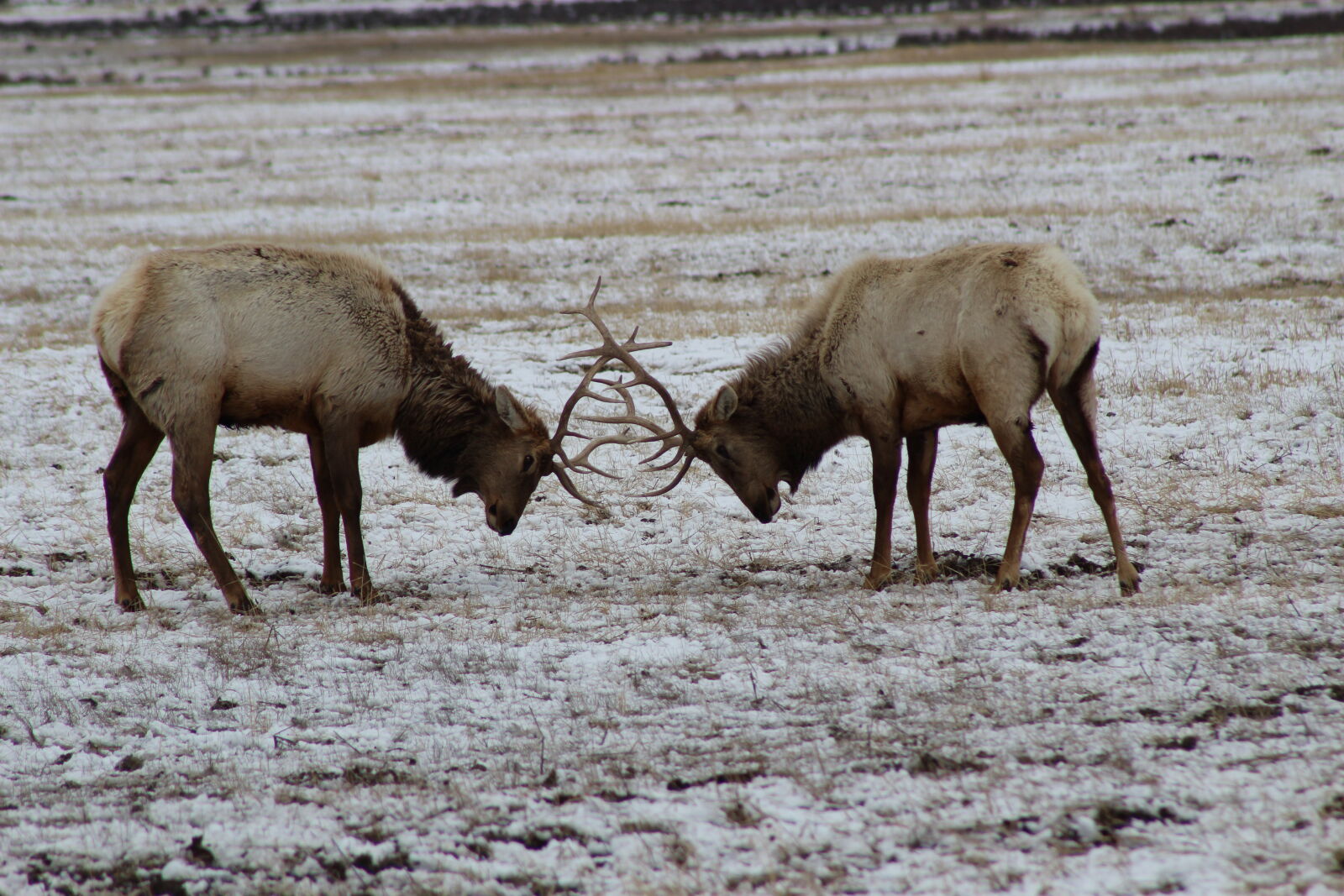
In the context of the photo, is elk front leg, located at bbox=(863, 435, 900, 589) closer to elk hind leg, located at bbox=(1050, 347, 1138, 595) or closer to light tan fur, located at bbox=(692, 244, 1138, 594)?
light tan fur, located at bbox=(692, 244, 1138, 594)

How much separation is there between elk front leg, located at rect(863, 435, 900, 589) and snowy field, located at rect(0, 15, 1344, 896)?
0.30 m

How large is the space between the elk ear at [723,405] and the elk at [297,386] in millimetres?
1103

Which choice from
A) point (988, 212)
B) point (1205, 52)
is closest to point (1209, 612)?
point (988, 212)

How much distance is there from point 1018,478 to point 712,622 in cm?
204

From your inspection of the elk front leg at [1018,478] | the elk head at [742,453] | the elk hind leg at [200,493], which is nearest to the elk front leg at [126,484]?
the elk hind leg at [200,493]

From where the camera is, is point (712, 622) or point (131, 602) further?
point (131, 602)

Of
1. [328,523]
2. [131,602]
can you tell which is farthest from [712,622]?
[131,602]

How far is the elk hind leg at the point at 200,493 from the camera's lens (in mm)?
7094

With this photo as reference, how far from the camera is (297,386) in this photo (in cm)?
746

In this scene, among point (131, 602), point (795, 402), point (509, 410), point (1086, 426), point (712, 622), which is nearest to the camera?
point (712, 622)

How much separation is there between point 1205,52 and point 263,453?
3062cm

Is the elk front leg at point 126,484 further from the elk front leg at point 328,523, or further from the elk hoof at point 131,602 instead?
the elk front leg at point 328,523

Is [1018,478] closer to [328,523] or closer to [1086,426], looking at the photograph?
[1086,426]

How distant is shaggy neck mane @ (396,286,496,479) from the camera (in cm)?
794
